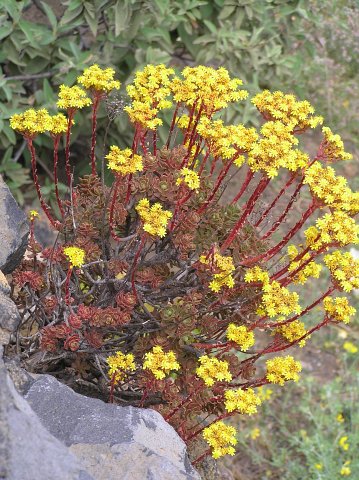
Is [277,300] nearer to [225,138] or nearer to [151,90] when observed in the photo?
[225,138]

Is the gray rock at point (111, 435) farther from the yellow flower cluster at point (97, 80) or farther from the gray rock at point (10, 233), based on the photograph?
→ the yellow flower cluster at point (97, 80)

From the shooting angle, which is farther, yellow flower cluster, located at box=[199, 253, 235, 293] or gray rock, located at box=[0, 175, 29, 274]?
gray rock, located at box=[0, 175, 29, 274]

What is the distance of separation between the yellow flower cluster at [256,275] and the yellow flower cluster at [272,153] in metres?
0.31

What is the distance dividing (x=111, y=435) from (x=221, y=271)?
547 millimetres

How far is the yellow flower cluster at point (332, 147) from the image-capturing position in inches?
86.8

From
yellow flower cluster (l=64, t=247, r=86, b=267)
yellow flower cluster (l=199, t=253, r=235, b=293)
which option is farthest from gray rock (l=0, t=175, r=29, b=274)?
yellow flower cluster (l=199, t=253, r=235, b=293)

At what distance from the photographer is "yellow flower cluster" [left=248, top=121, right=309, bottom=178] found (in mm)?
2025

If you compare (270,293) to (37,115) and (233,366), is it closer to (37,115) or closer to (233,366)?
(233,366)

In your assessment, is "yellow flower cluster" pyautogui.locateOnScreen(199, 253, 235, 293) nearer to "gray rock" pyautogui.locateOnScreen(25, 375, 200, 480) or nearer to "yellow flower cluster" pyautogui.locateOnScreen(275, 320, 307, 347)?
"yellow flower cluster" pyautogui.locateOnScreen(275, 320, 307, 347)

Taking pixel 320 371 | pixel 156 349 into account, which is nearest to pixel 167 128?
pixel 320 371

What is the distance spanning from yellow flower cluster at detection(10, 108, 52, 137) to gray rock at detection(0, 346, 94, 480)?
0.81m

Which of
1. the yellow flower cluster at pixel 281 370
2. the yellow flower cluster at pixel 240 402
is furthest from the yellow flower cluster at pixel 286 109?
the yellow flower cluster at pixel 240 402

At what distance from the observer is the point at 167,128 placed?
13.6ft

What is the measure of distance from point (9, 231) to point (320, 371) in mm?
2307
